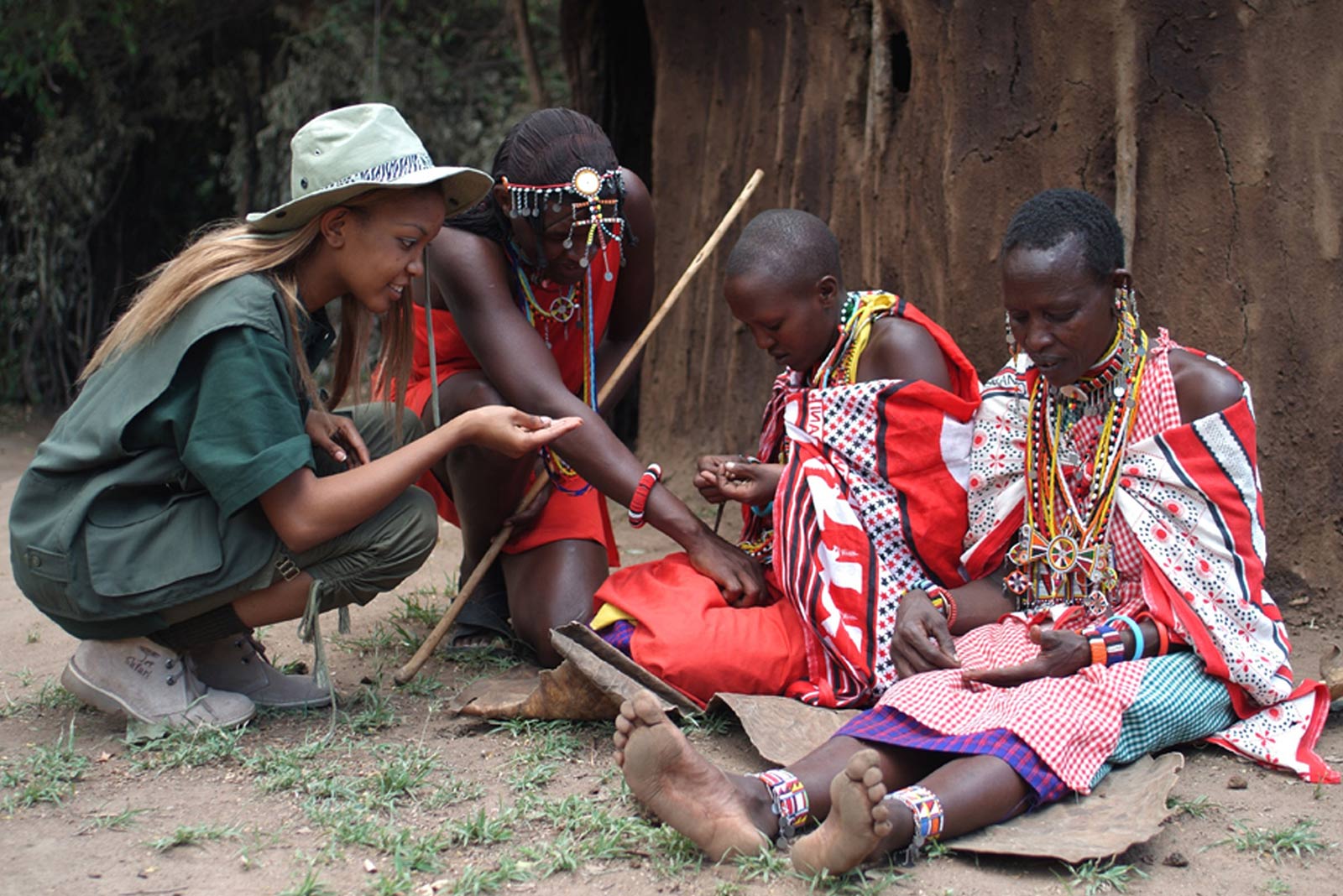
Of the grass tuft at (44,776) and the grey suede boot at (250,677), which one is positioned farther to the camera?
the grey suede boot at (250,677)

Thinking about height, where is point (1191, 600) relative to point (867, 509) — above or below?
below

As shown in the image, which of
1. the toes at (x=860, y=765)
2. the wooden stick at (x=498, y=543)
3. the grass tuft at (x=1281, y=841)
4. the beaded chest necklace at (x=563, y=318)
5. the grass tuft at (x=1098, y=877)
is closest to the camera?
the toes at (x=860, y=765)

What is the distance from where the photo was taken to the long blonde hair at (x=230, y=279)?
276 cm

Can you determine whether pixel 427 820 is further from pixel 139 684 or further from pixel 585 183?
pixel 585 183

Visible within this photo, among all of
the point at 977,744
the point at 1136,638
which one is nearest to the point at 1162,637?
the point at 1136,638

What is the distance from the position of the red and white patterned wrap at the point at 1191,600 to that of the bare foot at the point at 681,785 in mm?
425

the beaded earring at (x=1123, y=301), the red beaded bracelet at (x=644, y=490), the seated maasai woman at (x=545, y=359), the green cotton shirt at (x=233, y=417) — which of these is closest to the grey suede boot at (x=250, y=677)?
the green cotton shirt at (x=233, y=417)

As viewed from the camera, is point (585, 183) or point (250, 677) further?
point (585, 183)

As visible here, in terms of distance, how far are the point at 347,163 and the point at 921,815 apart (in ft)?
5.76

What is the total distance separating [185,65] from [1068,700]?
7.42m

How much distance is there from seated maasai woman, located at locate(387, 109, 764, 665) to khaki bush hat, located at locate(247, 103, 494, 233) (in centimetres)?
46

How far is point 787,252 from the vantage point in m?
3.06

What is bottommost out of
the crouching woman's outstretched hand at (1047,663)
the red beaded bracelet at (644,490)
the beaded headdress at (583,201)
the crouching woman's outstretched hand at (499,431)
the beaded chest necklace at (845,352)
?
the crouching woman's outstretched hand at (1047,663)

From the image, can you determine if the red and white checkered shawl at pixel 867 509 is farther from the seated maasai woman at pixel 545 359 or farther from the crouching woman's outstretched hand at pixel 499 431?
the crouching woman's outstretched hand at pixel 499 431
